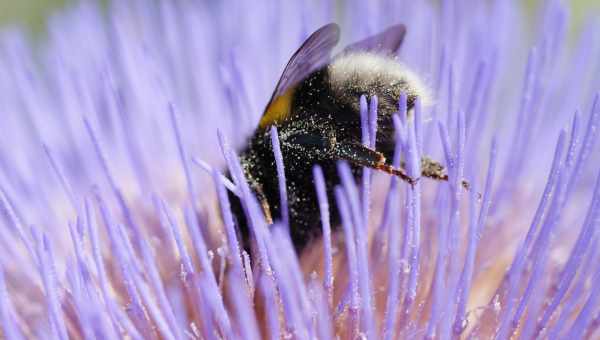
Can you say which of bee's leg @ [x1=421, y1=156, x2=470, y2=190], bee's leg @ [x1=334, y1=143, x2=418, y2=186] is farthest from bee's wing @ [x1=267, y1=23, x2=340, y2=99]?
bee's leg @ [x1=421, y1=156, x2=470, y2=190]

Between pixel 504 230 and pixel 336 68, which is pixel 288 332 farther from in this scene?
pixel 504 230

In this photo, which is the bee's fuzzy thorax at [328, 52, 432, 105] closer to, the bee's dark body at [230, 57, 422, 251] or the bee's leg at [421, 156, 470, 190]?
the bee's dark body at [230, 57, 422, 251]

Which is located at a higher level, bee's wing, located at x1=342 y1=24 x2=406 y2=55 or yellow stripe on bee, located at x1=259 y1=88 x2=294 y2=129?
bee's wing, located at x1=342 y1=24 x2=406 y2=55

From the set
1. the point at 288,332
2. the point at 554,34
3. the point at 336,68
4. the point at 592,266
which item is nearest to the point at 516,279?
the point at 592,266

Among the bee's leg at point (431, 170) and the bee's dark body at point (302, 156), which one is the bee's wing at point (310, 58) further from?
the bee's leg at point (431, 170)

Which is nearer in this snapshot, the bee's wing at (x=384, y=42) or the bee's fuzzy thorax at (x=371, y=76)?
the bee's fuzzy thorax at (x=371, y=76)

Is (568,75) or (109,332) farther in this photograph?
(568,75)

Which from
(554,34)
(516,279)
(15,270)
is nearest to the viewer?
(516,279)

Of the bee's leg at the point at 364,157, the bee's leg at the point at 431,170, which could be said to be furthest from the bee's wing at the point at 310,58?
the bee's leg at the point at 431,170
